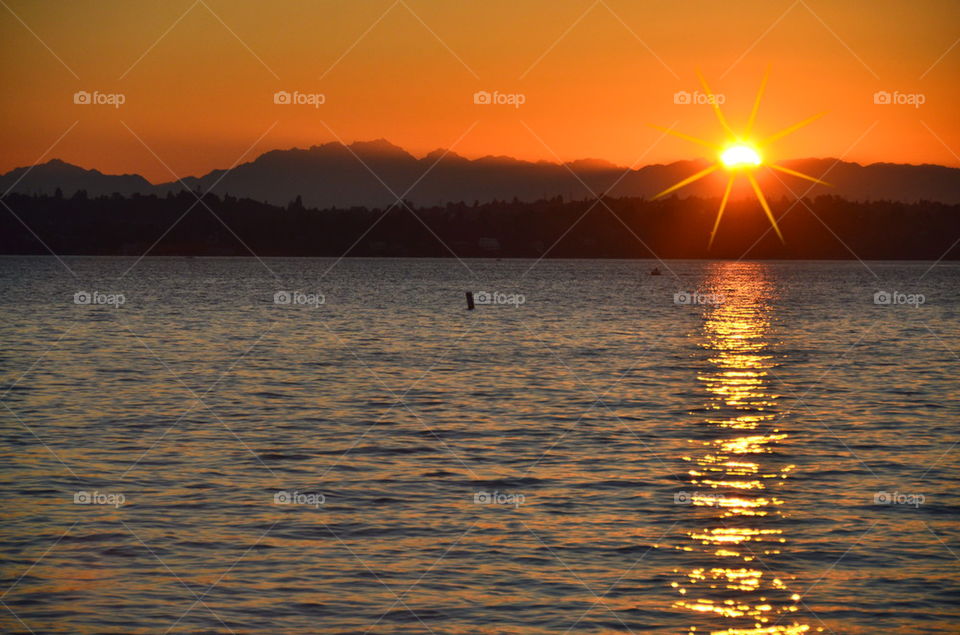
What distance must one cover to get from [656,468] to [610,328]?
56429 mm

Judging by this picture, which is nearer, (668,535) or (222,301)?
(668,535)

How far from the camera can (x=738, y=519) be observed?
63.3 feet

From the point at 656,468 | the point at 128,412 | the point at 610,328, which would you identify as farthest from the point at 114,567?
the point at 610,328

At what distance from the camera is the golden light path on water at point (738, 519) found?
47.2ft

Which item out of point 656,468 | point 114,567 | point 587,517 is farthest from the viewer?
point 656,468

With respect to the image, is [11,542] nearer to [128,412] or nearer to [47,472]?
[47,472]

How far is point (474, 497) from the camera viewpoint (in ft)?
68.2

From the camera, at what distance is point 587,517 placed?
63.0ft

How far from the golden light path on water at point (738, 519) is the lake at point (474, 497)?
0.07m

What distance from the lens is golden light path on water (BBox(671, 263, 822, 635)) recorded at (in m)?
14.4

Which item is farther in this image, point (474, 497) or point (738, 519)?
point (474, 497)

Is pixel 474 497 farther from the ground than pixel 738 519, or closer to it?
farther from the ground

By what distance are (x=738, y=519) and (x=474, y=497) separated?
4.74m

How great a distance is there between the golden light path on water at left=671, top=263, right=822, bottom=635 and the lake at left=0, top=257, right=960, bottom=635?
7 cm
